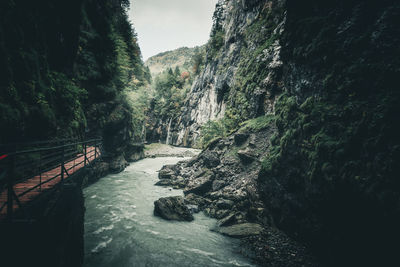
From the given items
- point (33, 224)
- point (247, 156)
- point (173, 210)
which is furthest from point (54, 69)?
point (247, 156)

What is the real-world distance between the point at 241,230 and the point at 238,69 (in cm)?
2298

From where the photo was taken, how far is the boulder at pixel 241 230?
7266mm

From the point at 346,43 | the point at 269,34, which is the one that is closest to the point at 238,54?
the point at 269,34

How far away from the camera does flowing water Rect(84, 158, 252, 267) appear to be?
592 centimetres

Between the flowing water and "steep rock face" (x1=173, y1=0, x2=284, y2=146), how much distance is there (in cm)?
1303

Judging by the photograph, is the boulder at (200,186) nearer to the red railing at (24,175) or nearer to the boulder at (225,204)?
the boulder at (225,204)

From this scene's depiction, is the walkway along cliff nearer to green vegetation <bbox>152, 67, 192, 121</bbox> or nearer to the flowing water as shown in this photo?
the flowing water

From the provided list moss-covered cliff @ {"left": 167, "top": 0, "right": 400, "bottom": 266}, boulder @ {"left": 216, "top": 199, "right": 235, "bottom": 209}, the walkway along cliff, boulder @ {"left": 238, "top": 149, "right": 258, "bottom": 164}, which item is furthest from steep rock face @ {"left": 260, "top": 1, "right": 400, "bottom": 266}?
the walkway along cliff

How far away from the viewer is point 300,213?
649cm

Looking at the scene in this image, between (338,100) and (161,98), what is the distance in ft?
155

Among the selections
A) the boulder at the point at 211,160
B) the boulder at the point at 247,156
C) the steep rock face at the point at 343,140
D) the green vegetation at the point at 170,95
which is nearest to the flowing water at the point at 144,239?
the steep rock face at the point at 343,140

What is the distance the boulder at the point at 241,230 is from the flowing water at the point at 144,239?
0.26 m

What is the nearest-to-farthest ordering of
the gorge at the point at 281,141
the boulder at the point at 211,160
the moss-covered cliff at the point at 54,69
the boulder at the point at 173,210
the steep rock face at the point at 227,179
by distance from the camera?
the gorge at the point at 281,141
the moss-covered cliff at the point at 54,69
the boulder at the point at 173,210
the steep rock face at the point at 227,179
the boulder at the point at 211,160

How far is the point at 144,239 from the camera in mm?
7051
